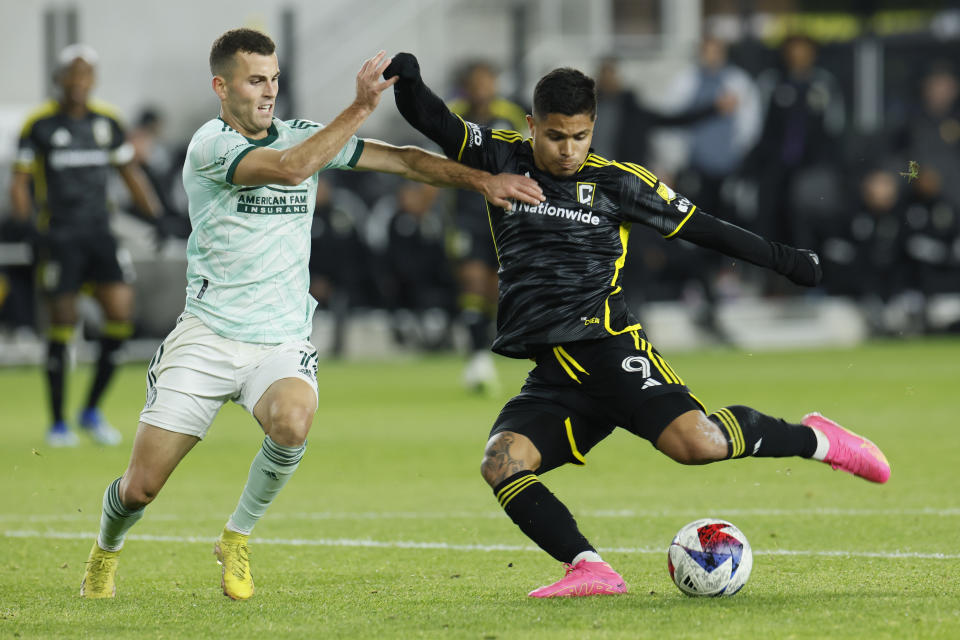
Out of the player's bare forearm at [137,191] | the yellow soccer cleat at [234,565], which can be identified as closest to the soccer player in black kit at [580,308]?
the yellow soccer cleat at [234,565]

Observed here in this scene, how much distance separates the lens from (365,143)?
588 centimetres

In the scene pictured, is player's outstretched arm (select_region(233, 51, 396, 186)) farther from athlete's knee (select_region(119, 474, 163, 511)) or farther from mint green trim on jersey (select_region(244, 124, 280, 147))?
athlete's knee (select_region(119, 474, 163, 511))

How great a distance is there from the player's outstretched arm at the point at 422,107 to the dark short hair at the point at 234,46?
474 mm

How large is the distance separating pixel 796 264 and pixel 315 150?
1.81 metres

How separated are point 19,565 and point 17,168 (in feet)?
17.3

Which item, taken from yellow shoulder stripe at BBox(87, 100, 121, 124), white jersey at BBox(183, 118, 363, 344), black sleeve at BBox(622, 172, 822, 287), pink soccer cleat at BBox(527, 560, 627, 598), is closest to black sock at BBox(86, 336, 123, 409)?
yellow shoulder stripe at BBox(87, 100, 121, 124)

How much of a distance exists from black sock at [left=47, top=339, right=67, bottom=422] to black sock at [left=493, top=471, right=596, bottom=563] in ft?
20.4

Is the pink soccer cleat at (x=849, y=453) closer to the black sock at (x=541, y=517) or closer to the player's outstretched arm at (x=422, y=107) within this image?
the black sock at (x=541, y=517)

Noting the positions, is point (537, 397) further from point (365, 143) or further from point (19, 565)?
point (19, 565)

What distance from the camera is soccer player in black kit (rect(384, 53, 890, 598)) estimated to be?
548cm

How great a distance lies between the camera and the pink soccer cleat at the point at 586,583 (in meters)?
5.26

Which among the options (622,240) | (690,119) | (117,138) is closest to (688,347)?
(690,119)

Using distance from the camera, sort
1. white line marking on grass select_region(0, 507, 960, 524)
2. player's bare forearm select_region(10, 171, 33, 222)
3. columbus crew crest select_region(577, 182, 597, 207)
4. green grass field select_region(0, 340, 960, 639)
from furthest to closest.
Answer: player's bare forearm select_region(10, 171, 33, 222), white line marking on grass select_region(0, 507, 960, 524), columbus crew crest select_region(577, 182, 597, 207), green grass field select_region(0, 340, 960, 639)

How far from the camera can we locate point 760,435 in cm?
553
